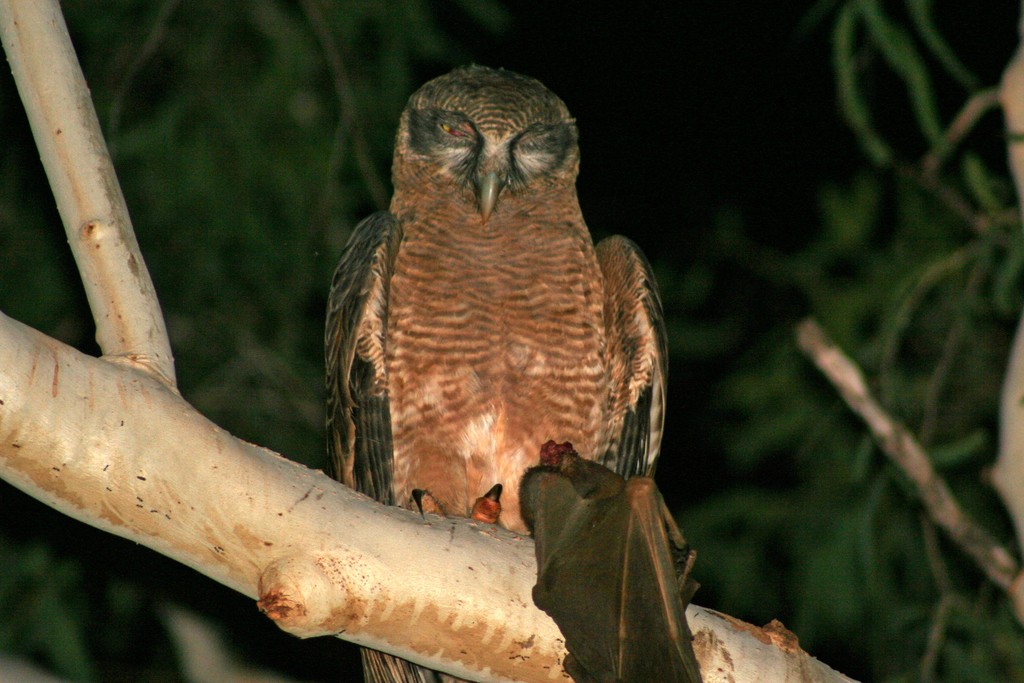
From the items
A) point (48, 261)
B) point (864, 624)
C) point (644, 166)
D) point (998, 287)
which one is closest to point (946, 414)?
point (864, 624)

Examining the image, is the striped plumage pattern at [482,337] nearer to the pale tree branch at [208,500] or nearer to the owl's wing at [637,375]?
the owl's wing at [637,375]

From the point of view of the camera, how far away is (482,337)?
3.06 m

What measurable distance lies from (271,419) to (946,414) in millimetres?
3385

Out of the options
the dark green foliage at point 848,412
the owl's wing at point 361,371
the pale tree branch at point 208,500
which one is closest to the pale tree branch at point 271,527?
the pale tree branch at point 208,500

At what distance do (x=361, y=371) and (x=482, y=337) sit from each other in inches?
13.5

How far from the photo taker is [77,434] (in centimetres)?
171

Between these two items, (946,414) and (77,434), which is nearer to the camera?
(77,434)

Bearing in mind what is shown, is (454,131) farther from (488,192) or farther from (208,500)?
(208,500)

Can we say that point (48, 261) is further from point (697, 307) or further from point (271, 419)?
point (697, 307)

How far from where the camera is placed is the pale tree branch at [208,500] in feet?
5.65

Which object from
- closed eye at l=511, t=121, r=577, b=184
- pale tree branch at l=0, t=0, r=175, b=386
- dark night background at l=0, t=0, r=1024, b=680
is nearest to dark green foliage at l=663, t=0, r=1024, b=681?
dark night background at l=0, t=0, r=1024, b=680

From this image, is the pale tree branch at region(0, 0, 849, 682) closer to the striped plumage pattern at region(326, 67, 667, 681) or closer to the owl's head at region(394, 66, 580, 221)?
the striped plumage pattern at region(326, 67, 667, 681)

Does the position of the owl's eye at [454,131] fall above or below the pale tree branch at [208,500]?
above

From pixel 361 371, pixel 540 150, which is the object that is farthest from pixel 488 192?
pixel 361 371
